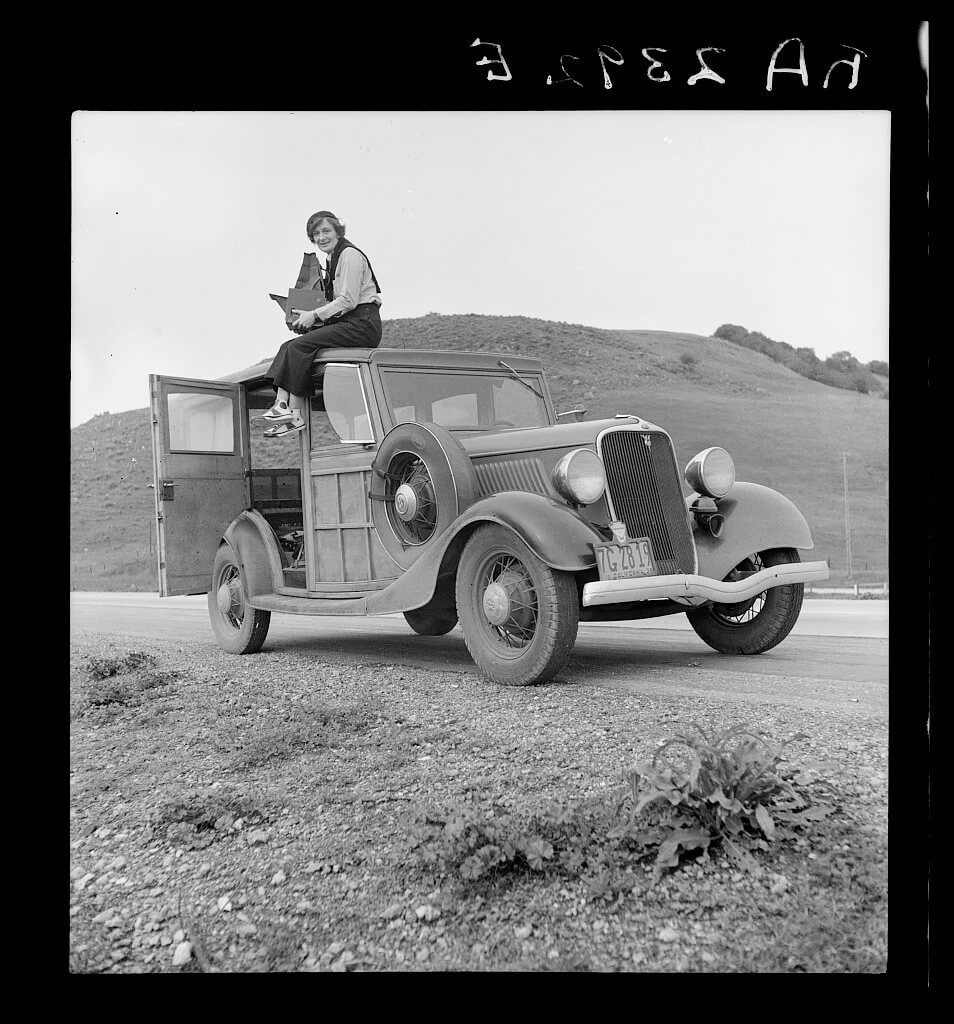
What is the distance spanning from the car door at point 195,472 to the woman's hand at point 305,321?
1.47m

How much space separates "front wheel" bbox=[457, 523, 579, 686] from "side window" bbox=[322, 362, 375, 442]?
1.24m

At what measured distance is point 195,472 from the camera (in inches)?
230

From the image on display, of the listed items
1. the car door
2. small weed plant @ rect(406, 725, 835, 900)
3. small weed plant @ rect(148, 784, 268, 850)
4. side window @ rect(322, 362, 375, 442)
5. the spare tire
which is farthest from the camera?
the car door

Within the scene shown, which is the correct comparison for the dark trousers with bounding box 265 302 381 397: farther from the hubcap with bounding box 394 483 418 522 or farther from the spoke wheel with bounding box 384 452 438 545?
the hubcap with bounding box 394 483 418 522

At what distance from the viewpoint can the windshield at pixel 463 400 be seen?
5.16m

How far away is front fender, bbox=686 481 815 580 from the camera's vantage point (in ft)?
14.8

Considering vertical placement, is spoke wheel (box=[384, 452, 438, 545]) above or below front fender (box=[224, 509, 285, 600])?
above

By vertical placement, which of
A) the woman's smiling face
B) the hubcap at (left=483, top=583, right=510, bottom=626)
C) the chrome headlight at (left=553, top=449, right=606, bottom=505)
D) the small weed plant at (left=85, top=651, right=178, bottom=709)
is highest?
the woman's smiling face

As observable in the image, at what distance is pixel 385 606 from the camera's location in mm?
4781

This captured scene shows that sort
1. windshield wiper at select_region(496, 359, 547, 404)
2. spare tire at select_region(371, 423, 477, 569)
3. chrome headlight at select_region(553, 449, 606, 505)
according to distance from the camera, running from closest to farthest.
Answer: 1. chrome headlight at select_region(553, 449, 606, 505)
2. spare tire at select_region(371, 423, 477, 569)
3. windshield wiper at select_region(496, 359, 547, 404)

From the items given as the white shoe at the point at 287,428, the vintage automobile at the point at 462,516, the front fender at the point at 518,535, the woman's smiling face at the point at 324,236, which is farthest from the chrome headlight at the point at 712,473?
the white shoe at the point at 287,428

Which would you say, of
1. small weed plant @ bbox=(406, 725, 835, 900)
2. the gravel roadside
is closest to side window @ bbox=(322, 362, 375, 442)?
the gravel roadside

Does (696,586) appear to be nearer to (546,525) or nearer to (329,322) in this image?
(546,525)
